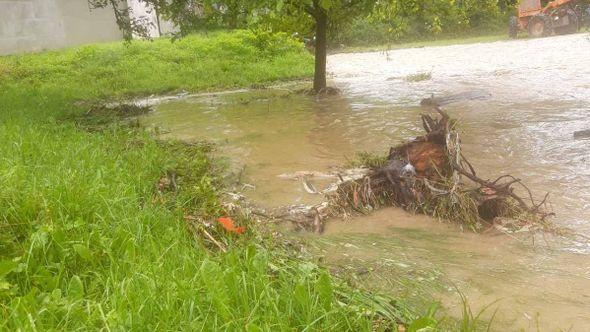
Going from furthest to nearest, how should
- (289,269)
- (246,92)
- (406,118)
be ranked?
(246,92) → (406,118) → (289,269)

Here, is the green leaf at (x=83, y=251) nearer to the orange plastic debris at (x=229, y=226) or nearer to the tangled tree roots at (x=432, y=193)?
the orange plastic debris at (x=229, y=226)

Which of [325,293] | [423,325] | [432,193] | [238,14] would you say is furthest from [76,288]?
[238,14]

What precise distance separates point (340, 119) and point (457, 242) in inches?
213

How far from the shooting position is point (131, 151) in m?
5.96

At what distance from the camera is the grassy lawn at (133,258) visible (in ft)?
8.29

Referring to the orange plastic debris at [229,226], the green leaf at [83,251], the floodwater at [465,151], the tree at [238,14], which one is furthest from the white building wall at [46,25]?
the green leaf at [83,251]

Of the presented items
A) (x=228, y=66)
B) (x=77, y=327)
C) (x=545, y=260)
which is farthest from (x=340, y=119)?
(x=228, y=66)

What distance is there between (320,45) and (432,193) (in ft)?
27.0

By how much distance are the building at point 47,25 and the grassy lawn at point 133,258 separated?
1469cm

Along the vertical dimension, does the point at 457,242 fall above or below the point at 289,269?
below

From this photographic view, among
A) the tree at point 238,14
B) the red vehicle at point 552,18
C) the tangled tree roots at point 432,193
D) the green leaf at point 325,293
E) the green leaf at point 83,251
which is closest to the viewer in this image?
the green leaf at point 325,293

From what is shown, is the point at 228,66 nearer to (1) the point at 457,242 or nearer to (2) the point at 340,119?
(2) the point at 340,119

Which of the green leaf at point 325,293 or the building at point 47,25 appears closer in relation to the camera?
the green leaf at point 325,293

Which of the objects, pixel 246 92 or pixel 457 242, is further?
pixel 246 92
